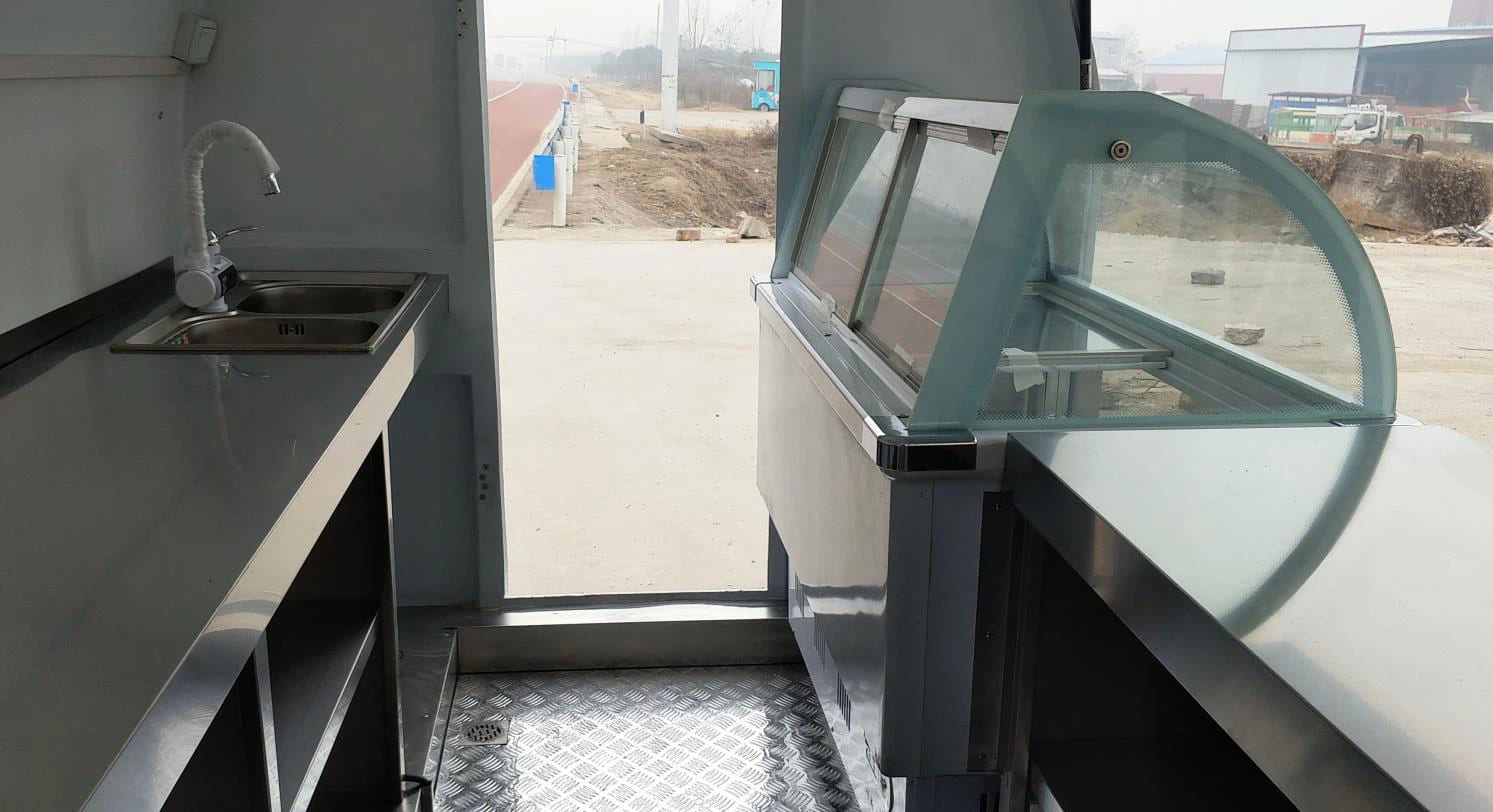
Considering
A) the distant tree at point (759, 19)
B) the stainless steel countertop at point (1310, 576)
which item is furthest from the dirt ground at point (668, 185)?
the stainless steel countertop at point (1310, 576)

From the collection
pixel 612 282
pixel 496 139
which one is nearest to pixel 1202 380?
pixel 496 139

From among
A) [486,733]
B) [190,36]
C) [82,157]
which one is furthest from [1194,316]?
[190,36]

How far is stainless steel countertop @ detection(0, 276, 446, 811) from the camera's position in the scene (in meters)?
0.96

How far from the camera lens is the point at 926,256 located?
2.25 metres

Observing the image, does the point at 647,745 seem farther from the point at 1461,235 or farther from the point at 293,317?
the point at 1461,235

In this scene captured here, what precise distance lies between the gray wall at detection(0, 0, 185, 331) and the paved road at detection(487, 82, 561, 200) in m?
0.80

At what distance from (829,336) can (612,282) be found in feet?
20.0

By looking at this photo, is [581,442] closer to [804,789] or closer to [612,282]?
[612,282]

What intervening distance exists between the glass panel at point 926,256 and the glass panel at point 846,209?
0.14m

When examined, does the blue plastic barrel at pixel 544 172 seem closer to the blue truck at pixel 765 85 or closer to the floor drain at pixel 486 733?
the blue truck at pixel 765 85

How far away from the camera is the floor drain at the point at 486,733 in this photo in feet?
A: 10.3

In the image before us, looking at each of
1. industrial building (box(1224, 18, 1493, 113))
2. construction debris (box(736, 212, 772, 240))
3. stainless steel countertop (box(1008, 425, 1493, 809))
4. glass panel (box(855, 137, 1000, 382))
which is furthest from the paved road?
construction debris (box(736, 212, 772, 240))

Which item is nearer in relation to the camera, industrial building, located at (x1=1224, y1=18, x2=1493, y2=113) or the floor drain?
industrial building, located at (x1=1224, y1=18, x2=1493, y2=113)

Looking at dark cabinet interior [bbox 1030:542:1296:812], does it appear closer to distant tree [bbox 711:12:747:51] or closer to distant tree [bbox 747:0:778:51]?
distant tree [bbox 747:0:778:51]
